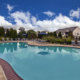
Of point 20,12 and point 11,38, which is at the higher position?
point 20,12

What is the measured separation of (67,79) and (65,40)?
18929mm

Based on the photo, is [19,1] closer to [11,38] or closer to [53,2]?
[53,2]

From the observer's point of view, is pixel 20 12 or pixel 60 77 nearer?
pixel 60 77

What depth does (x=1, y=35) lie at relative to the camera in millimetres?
36812

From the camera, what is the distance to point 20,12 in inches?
810

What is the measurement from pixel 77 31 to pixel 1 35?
3283 centimetres

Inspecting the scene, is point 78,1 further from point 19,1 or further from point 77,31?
point 77,31

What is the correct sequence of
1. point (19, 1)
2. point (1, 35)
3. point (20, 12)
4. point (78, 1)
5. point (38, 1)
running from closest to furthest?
point (78, 1), point (19, 1), point (38, 1), point (20, 12), point (1, 35)

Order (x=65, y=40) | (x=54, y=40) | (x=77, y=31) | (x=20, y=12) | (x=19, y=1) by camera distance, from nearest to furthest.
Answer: (x=19, y=1) → (x=20, y=12) → (x=65, y=40) → (x=54, y=40) → (x=77, y=31)

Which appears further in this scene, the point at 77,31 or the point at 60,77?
the point at 77,31

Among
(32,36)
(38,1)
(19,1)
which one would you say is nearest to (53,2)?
(38,1)

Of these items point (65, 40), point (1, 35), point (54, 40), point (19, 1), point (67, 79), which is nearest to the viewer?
point (67, 79)

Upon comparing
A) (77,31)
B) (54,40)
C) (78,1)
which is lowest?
(54,40)

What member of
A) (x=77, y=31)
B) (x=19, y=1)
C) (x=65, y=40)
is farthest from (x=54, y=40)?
(x=77, y=31)
